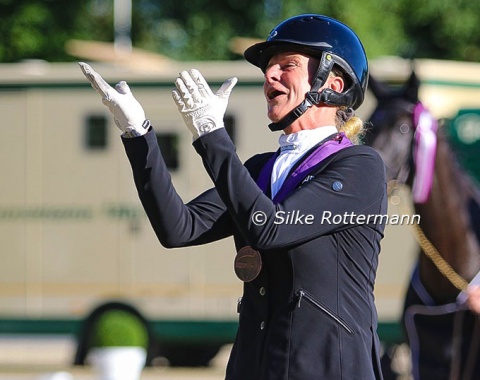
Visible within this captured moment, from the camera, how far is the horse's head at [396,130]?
6805mm

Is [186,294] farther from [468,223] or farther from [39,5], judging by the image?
[39,5]

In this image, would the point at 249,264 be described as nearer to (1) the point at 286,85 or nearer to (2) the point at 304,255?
(2) the point at 304,255

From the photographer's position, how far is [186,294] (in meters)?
11.4

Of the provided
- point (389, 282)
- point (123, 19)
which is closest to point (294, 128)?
point (389, 282)

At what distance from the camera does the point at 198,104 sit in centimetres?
291

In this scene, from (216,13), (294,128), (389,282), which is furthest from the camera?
(216,13)

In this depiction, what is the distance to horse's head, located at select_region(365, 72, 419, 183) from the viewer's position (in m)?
6.80

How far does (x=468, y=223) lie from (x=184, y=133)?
5.36 m

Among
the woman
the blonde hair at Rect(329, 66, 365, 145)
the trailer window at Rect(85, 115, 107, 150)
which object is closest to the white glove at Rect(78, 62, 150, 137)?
the woman

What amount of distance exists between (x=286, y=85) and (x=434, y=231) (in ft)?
11.7

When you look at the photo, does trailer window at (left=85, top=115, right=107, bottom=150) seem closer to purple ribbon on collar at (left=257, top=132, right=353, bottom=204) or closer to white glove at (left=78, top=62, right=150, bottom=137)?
purple ribbon on collar at (left=257, top=132, right=353, bottom=204)

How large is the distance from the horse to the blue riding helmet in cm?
292

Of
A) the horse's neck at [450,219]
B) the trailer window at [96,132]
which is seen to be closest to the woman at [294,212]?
the horse's neck at [450,219]

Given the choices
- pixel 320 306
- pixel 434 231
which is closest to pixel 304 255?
pixel 320 306
